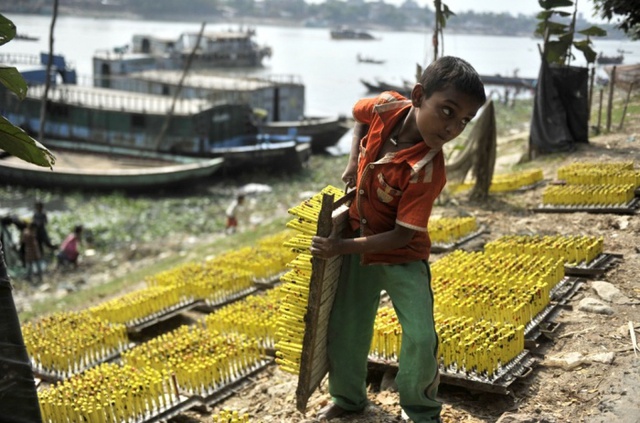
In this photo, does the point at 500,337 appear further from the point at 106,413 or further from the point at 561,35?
the point at 561,35

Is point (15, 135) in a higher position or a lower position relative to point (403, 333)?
higher

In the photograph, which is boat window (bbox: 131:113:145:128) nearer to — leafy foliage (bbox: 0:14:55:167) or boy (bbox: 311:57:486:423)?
boy (bbox: 311:57:486:423)

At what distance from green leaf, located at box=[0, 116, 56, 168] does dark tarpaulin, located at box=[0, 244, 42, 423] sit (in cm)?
42

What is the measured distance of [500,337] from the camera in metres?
4.99

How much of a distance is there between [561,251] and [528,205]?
3.34 m

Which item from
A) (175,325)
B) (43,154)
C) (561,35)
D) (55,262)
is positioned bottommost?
(55,262)

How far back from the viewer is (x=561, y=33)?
15.7 m

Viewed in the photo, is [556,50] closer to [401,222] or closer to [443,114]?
[443,114]

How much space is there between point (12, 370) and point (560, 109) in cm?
1370

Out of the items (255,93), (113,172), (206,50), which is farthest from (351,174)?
(206,50)

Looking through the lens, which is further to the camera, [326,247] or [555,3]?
[555,3]

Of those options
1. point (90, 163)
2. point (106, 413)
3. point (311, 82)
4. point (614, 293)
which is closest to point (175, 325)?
point (106, 413)

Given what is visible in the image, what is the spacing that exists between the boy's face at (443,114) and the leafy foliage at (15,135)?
179 centimetres

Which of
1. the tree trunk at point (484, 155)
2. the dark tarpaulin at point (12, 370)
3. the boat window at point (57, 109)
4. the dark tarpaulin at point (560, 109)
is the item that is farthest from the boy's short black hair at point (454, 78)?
the boat window at point (57, 109)
